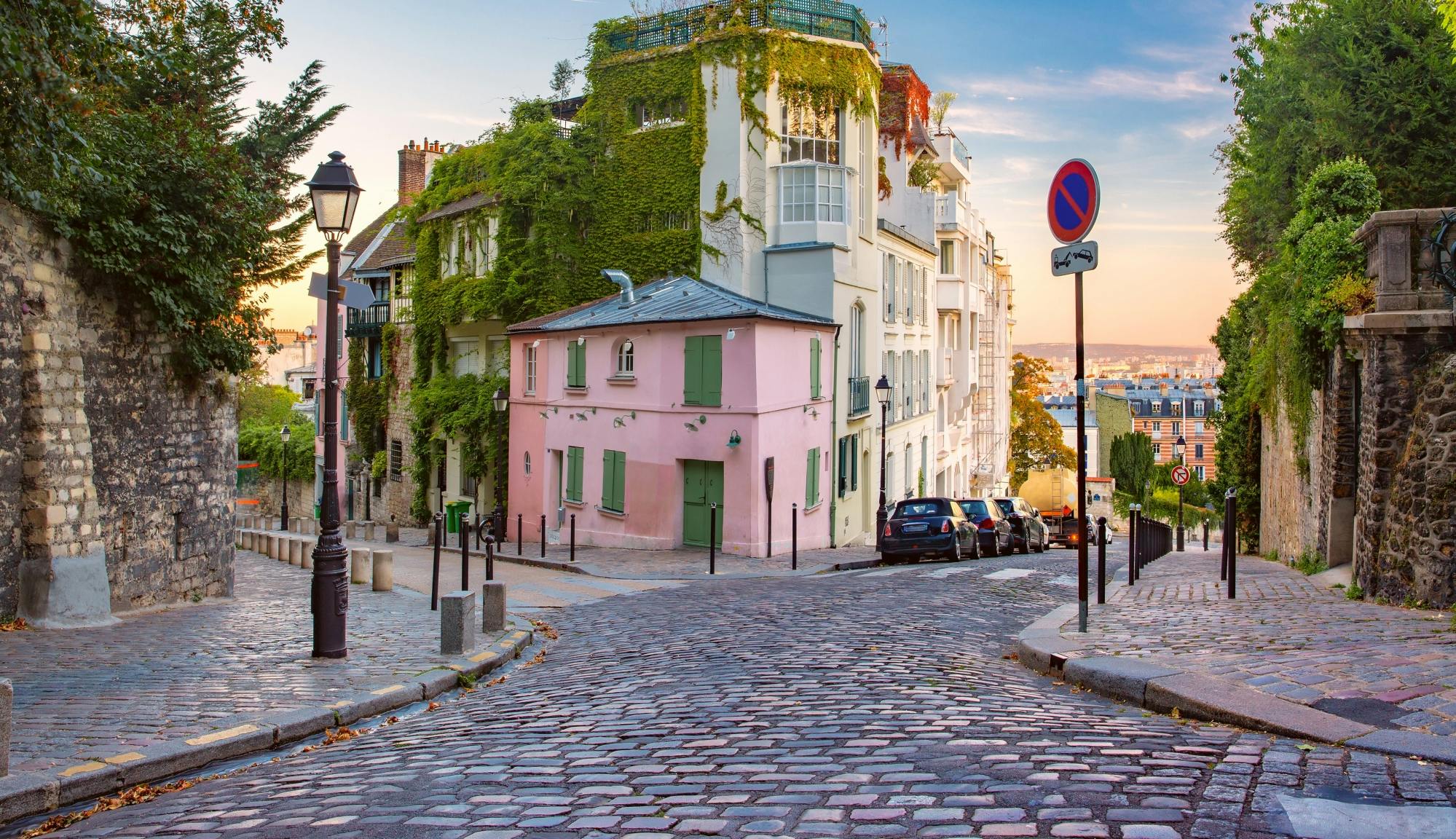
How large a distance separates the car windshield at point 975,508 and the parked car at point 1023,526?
48.9 inches

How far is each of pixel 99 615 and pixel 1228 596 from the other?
1243 centimetres

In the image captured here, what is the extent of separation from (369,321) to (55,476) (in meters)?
29.4

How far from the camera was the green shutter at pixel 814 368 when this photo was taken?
25.8 meters

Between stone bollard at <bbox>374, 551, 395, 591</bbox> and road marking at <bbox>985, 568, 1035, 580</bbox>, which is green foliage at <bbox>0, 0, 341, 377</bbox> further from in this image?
road marking at <bbox>985, 568, 1035, 580</bbox>

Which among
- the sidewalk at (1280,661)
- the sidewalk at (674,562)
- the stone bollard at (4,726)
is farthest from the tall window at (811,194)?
the stone bollard at (4,726)

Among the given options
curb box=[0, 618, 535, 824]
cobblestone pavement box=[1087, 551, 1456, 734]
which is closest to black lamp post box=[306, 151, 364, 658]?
curb box=[0, 618, 535, 824]

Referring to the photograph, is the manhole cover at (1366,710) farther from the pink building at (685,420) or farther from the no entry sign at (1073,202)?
the pink building at (685,420)

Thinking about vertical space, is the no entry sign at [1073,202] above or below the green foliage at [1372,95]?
below

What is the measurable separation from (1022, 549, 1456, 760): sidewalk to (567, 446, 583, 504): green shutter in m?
16.4

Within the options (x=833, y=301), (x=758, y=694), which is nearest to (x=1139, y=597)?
(x=758, y=694)

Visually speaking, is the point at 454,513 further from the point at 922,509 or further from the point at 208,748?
the point at 208,748

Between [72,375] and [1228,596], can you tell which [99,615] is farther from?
[1228,596]

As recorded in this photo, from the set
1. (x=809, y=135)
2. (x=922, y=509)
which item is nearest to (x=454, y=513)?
(x=809, y=135)

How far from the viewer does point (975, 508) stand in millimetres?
24125
